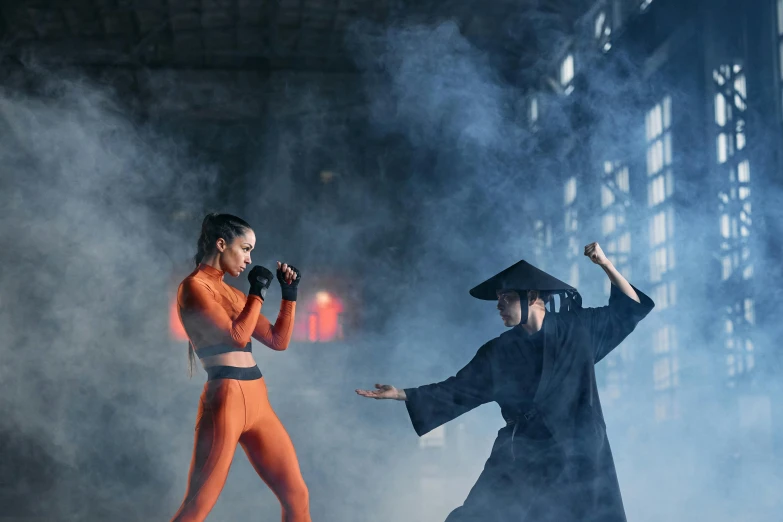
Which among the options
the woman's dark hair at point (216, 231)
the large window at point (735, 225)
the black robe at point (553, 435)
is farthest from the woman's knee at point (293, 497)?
the large window at point (735, 225)

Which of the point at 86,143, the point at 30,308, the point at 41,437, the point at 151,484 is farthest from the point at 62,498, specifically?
the point at 86,143

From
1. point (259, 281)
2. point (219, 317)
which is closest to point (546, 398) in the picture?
point (259, 281)

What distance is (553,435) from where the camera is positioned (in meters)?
3.33

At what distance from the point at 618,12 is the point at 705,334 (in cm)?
249

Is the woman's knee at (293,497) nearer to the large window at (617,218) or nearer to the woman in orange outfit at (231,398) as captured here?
the woman in orange outfit at (231,398)

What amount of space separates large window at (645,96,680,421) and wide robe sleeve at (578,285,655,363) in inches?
95.8

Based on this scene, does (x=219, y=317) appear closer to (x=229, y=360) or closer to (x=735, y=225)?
(x=229, y=360)

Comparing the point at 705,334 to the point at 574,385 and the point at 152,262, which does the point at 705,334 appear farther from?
the point at 152,262

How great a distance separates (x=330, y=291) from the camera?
9.02 m

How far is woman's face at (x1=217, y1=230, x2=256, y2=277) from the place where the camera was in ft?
11.7

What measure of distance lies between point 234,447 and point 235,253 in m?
0.77

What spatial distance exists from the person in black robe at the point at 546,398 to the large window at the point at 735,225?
211 cm

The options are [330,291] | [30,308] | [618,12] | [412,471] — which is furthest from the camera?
[330,291]

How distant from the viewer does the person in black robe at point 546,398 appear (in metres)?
3.32
